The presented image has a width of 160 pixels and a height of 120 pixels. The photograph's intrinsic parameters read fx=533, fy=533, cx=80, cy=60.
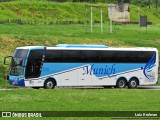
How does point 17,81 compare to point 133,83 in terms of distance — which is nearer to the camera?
point 17,81

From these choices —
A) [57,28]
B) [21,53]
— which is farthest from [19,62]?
[57,28]

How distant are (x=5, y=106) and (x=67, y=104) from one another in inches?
105

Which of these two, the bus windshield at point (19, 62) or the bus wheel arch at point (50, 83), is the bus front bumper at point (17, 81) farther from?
the bus wheel arch at point (50, 83)

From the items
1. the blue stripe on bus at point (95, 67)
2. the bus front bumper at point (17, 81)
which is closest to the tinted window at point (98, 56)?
the blue stripe on bus at point (95, 67)

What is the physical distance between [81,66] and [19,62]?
4588 mm

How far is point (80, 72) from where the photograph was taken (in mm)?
38562

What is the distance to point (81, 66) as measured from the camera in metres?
38.4

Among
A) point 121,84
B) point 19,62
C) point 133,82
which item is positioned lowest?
point 121,84

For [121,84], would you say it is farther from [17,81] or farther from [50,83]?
[17,81]

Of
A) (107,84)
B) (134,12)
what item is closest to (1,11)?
(134,12)

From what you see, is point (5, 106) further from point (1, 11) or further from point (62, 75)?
point (1, 11)

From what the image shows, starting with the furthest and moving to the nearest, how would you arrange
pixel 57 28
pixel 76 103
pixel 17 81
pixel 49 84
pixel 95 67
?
pixel 57 28
pixel 95 67
pixel 49 84
pixel 17 81
pixel 76 103

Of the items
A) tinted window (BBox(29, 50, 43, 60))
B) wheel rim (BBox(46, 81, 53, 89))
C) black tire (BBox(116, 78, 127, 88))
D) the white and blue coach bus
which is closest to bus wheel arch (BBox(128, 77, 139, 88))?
the white and blue coach bus

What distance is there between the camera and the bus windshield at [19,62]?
36469 millimetres
